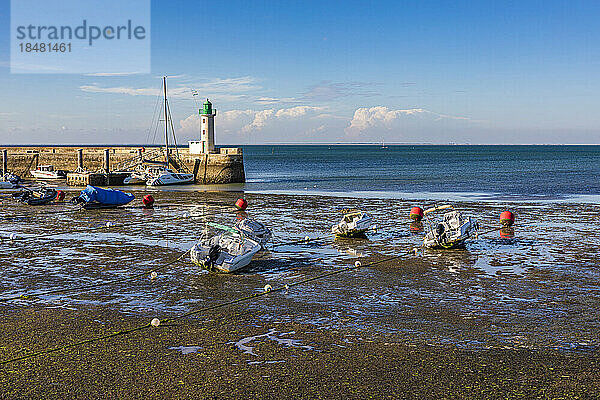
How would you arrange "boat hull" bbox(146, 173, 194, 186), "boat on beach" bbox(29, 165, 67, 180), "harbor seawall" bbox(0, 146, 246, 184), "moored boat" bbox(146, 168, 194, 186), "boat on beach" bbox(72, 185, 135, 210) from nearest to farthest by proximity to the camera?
1. "boat on beach" bbox(72, 185, 135, 210)
2. "boat hull" bbox(146, 173, 194, 186)
3. "moored boat" bbox(146, 168, 194, 186)
4. "harbor seawall" bbox(0, 146, 246, 184)
5. "boat on beach" bbox(29, 165, 67, 180)

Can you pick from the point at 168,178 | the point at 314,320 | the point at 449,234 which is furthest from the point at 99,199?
the point at 314,320

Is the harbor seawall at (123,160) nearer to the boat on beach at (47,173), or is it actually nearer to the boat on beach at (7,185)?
the boat on beach at (47,173)

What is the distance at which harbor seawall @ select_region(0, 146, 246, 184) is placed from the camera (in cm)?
6488

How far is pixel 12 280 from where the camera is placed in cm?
1777

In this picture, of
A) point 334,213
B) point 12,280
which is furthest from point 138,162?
point 12,280

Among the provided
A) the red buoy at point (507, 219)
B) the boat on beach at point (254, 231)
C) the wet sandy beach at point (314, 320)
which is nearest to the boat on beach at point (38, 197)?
the wet sandy beach at point (314, 320)

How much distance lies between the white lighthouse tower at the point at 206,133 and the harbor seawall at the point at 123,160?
130 centimetres

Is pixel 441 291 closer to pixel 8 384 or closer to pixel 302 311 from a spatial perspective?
pixel 302 311

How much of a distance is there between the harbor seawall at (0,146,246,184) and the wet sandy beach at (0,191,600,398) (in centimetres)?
3901

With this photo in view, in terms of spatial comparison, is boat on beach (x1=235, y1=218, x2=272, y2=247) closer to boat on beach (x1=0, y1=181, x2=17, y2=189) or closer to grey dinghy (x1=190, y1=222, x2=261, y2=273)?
grey dinghy (x1=190, y1=222, x2=261, y2=273)

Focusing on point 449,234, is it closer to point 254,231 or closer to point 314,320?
point 254,231

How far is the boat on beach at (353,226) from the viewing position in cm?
2544

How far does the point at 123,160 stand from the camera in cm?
7262

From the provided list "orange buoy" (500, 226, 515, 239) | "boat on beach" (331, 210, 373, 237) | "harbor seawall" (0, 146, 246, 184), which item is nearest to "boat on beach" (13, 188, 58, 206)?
"boat on beach" (331, 210, 373, 237)
